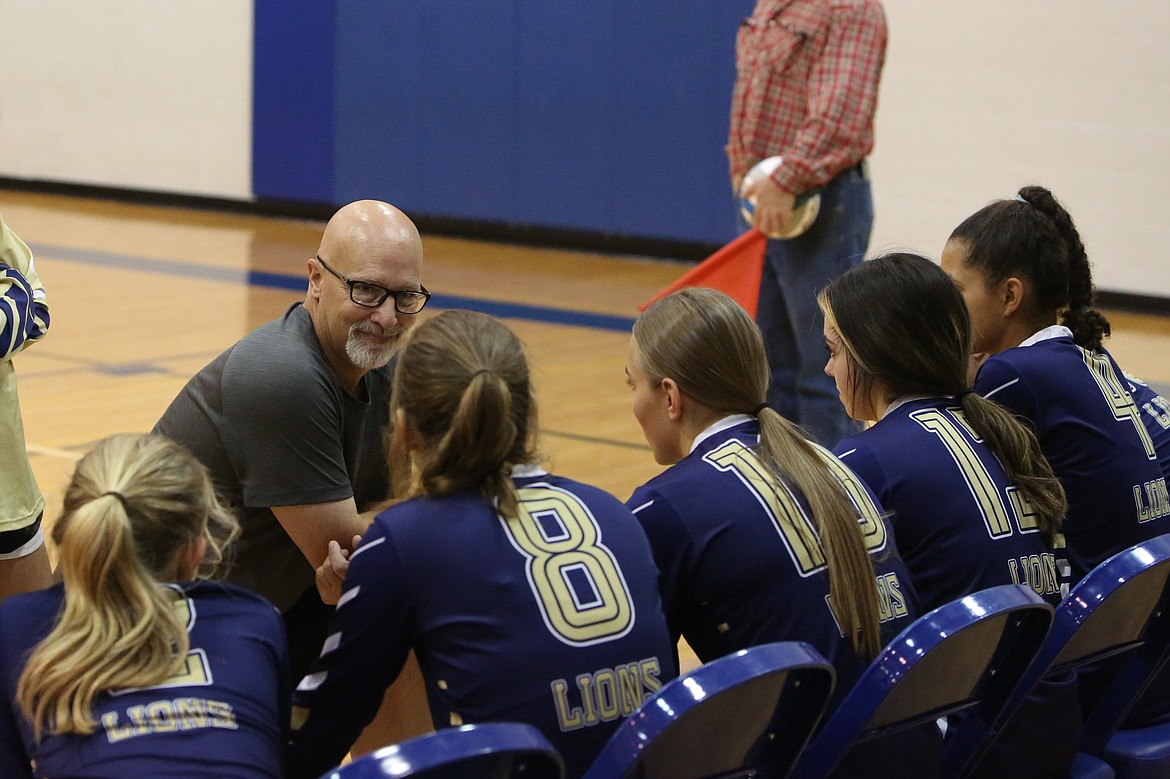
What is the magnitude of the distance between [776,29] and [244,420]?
2931 millimetres

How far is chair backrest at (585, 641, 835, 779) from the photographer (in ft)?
4.84

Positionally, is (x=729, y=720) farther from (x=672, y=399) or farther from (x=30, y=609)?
(x=30, y=609)

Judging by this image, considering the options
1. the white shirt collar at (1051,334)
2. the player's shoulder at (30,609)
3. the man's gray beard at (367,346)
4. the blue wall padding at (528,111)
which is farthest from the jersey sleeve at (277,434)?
the blue wall padding at (528,111)

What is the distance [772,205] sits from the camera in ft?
15.4

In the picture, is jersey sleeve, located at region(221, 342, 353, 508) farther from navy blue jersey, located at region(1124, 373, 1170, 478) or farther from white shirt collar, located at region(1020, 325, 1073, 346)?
navy blue jersey, located at region(1124, 373, 1170, 478)

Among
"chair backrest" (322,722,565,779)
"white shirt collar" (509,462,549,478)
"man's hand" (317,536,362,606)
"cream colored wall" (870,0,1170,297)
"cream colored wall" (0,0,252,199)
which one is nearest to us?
"chair backrest" (322,722,565,779)

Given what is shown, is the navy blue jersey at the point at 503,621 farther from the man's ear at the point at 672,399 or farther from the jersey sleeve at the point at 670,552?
the man's ear at the point at 672,399

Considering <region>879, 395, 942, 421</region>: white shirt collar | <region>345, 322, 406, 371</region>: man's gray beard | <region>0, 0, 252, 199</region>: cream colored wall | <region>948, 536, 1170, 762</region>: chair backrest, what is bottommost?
<region>0, 0, 252, 199</region>: cream colored wall

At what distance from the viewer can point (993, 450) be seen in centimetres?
224

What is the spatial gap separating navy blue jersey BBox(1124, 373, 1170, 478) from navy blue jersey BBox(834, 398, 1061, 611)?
531 mm

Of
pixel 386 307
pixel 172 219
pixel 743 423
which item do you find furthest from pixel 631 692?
pixel 172 219

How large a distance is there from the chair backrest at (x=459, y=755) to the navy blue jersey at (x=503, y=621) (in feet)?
0.97

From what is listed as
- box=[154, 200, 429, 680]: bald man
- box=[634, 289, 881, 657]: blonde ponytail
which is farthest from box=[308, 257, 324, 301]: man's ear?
box=[634, 289, 881, 657]: blonde ponytail

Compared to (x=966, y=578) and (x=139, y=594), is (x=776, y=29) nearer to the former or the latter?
(x=966, y=578)
